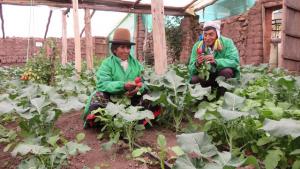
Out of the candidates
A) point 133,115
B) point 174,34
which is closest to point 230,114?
point 133,115

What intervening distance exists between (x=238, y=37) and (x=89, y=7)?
4.31 meters

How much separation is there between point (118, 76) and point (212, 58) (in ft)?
3.51

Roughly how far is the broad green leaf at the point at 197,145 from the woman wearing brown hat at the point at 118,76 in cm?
137

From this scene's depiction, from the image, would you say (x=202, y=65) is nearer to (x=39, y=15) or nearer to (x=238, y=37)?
(x=238, y=37)

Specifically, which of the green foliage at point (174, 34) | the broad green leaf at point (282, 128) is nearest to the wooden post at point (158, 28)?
the broad green leaf at point (282, 128)

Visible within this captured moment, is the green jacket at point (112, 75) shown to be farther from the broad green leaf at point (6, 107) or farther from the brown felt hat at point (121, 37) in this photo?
the broad green leaf at point (6, 107)

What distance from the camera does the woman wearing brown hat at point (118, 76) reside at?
3223mm

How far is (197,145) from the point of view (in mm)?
1816

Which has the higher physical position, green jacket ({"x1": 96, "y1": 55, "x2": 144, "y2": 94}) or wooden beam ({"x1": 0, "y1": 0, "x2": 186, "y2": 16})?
wooden beam ({"x1": 0, "y1": 0, "x2": 186, "y2": 16})

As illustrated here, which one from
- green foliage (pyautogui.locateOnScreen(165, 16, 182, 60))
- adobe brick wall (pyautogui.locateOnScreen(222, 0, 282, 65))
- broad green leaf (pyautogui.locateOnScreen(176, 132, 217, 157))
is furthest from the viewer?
green foliage (pyautogui.locateOnScreen(165, 16, 182, 60))

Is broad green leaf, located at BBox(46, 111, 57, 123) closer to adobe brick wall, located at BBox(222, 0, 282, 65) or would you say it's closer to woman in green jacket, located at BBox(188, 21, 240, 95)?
woman in green jacket, located at BBox(188, 21, 240, 95)

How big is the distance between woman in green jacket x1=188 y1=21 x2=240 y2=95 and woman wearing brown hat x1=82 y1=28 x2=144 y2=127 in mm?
750

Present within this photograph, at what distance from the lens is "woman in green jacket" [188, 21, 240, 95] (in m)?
3.82

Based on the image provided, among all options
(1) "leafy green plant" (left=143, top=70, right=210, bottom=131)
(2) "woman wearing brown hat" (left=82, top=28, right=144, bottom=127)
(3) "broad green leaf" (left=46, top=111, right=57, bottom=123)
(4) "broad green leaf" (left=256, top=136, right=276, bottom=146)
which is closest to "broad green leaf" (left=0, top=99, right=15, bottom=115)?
(3) "broad green leaf" (left=46, top=111, right=57, bottom=123)
